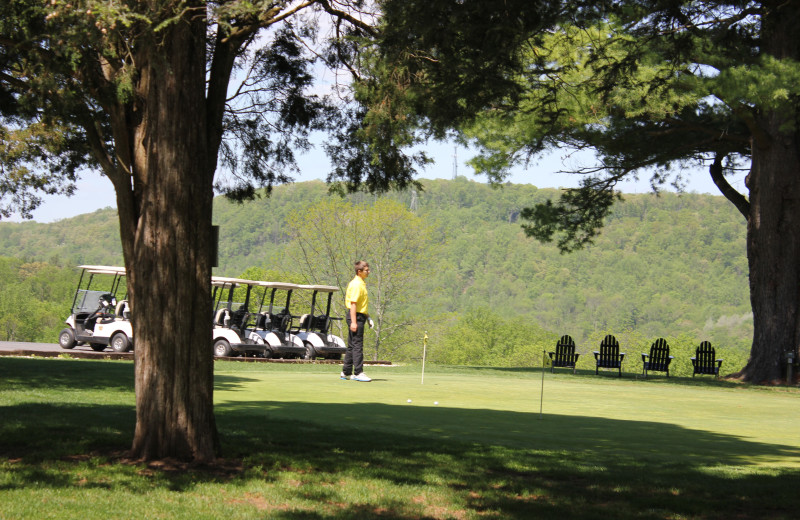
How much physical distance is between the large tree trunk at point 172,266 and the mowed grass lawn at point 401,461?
0.35 metres

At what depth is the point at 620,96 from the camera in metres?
21.0

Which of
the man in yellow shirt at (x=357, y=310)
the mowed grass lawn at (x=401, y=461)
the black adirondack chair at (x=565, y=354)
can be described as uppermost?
the man in yellow shirt at (x=357, y=310)

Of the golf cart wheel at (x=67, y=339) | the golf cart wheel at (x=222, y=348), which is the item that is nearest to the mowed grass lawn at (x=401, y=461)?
the golf cart wheel at (x=222, y=348)

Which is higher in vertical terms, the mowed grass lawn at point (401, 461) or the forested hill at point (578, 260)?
the forested hill at point (578, 260)

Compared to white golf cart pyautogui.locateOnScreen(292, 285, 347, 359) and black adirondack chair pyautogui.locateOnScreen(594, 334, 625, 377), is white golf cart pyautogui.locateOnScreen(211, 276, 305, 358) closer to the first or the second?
white golf cart pyautogui.locateOnScreen(292, 285, 347, 359)

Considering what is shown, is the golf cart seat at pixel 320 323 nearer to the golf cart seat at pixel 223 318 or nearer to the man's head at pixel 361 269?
the golf cart seat at pixel 223 318

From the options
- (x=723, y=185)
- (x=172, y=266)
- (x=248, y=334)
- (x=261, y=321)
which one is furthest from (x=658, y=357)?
(x=172, y=266)

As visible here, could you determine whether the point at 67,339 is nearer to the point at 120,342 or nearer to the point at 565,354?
the point at 120,342

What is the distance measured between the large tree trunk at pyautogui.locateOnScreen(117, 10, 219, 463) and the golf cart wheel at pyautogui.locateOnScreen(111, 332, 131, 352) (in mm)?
20083

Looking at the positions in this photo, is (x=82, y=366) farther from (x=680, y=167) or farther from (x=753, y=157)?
(x=680, y=167)

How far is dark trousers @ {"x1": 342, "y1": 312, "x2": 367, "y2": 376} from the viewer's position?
15148 millimetres

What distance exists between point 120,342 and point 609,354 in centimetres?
1381

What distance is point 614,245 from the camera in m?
165

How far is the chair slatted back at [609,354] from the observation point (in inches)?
1035
